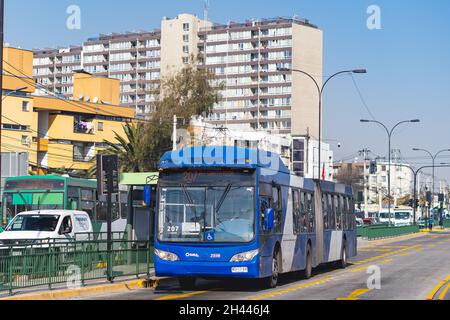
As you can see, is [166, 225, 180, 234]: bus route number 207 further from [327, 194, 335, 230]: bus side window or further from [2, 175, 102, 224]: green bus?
[2, 175, 102, 224]: green bus

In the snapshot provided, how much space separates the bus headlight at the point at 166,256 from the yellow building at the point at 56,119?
2268 inches

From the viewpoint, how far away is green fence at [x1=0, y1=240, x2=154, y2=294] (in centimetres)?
2064

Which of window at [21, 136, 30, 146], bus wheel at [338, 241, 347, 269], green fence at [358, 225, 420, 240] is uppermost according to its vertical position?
window at [21, 136, 30, 146]

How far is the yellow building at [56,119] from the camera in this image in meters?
84.4

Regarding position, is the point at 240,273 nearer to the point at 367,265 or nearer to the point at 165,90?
the point at 367,265

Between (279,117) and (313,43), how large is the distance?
49.6 ft

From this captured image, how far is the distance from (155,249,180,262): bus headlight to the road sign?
2149 mm

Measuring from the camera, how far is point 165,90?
239 feet

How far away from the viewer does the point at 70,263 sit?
22.9 metres

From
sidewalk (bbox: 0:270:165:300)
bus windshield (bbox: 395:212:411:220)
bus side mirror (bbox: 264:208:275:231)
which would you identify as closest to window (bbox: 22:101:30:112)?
bus windshield (bbox: 395:212:411:220)

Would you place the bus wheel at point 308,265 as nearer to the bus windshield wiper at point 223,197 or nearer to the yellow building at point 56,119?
the bus windshield wiper at point 223,197

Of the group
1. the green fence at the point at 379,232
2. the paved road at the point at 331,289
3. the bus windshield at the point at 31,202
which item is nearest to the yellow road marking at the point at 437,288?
the paved road at the point at 331,289
